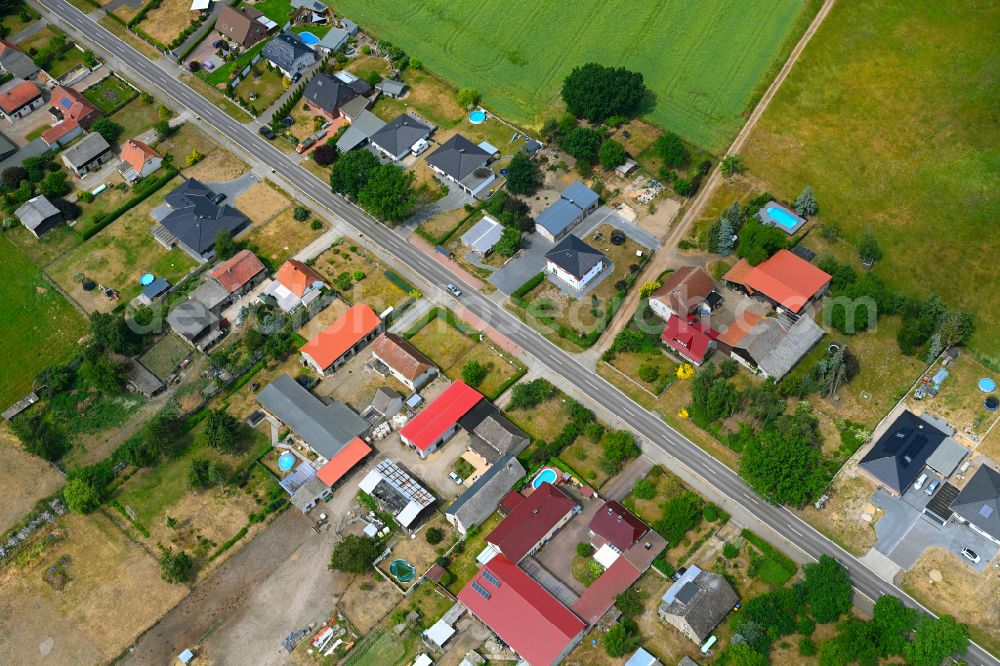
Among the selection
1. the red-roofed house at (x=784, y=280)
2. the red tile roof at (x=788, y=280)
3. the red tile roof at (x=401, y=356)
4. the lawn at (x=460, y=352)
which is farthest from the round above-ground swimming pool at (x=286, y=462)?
the red tile roof at (x=788, y=280)

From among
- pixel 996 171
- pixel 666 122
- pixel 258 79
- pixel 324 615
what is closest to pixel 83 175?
pixel 258 79

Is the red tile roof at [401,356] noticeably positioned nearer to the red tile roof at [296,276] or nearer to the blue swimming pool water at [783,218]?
the red tile roof at [296,276]

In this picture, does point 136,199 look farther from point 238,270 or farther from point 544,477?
point 544,477

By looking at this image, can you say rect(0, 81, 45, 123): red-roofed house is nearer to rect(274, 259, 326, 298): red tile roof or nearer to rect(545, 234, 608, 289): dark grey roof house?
rect(274, 259, 326, 298): red tile roof

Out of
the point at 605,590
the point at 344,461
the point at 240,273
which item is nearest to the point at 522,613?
the point at 605,590

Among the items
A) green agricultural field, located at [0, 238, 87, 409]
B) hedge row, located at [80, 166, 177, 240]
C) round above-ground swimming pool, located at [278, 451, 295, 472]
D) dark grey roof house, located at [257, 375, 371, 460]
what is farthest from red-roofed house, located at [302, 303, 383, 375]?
hedge row, located at [80, 166, 177, 240]

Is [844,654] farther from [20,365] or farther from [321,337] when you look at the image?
[20,365]
